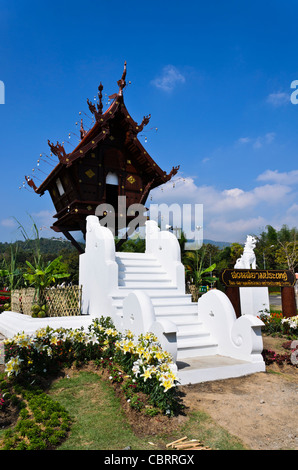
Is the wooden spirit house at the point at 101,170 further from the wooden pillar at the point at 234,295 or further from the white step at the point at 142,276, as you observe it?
the wooden pillar at the point at 234,295

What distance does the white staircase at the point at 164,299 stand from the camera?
669 cm

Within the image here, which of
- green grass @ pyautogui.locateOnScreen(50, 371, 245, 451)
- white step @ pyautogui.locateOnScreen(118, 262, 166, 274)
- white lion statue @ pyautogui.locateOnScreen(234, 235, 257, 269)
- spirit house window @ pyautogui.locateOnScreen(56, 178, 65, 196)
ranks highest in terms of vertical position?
spirit house window @ pyautogui.locateOnScreen(56, 178, 65, 196)

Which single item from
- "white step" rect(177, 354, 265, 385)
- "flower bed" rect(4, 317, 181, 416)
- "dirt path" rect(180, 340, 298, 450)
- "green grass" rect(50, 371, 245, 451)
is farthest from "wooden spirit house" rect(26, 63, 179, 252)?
"dirt path" rect(180, 340, 298, 450)

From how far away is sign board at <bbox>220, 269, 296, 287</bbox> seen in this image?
30.5ft

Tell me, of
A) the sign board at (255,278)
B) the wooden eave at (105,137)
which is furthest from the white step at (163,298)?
the wooden eave at (105,137)

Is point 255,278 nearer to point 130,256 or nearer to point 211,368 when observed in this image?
point 130,256

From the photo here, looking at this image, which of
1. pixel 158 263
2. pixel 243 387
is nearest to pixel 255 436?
pixel 243 387

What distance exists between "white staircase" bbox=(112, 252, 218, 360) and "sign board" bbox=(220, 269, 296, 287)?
1.54m

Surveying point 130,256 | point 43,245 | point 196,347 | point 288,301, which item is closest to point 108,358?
point 196,347

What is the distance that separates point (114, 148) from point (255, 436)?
10025 millimetres

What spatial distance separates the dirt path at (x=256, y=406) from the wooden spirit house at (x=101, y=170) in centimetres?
741

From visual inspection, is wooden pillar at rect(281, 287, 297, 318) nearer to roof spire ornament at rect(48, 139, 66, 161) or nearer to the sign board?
the sign board

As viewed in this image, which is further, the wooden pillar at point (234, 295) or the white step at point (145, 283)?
the wooden pillar at point (234, 295)

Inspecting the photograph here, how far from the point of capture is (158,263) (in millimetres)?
10016
